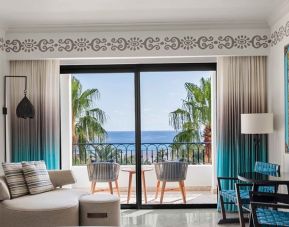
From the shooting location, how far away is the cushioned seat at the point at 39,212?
4.09m

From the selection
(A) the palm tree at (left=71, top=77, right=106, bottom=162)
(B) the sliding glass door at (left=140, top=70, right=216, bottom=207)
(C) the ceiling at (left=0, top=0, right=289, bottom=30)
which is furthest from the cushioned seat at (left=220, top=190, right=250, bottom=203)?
(A) the palm tree at (left=71, top=77, right=106, bottom=162)

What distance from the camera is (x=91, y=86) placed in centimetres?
700

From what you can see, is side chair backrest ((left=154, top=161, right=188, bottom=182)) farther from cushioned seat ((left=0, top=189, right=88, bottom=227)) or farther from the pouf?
cushioned seat ((left=0, top=189, right=88, bottom=227))

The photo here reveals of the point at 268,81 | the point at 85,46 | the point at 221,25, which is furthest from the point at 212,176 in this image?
the point at 85,46

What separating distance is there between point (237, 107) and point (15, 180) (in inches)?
120

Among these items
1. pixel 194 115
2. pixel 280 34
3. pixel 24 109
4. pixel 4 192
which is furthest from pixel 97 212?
pixel 194 115

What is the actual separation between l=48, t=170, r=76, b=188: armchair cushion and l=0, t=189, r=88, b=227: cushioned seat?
0.63 metres

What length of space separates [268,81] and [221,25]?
3.29 ft

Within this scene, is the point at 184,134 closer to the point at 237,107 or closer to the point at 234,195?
the point at 237,107

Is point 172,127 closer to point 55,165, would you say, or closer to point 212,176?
point 212,176

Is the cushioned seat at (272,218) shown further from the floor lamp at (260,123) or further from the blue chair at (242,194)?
the floor lamp at (260,123)

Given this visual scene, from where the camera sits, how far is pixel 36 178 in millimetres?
4750

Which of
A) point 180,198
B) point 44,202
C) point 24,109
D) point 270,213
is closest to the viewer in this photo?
point 270,213

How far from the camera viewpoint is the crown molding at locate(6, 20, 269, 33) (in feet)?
17.9
